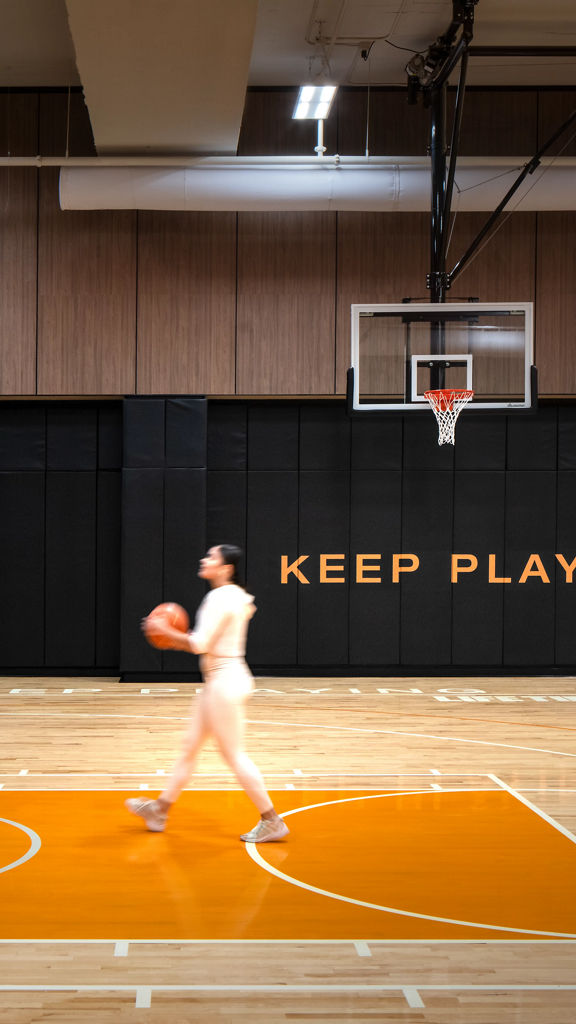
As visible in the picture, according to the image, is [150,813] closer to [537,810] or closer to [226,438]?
[537,810]

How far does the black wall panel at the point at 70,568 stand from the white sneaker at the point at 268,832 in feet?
24.3

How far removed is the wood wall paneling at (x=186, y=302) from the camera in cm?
1191

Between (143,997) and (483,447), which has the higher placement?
(483,447)

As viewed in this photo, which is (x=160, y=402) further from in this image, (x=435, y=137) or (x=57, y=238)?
(x=435, y=137)

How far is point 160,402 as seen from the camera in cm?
1201

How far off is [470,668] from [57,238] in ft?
25.1

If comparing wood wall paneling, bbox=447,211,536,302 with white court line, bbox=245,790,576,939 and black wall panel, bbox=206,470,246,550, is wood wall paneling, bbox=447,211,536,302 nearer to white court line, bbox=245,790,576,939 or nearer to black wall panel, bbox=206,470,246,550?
black wall panel, bbox=206,470,246,550

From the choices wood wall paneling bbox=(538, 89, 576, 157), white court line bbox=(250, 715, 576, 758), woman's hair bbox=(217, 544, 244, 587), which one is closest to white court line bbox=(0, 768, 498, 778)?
white court line bbox=(250, 715, 576, 758)

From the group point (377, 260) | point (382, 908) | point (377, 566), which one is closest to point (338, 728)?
point (377, 566)

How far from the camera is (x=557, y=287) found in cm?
1200

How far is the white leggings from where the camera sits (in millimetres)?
5203

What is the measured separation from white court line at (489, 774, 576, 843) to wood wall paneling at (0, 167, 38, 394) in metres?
7.80

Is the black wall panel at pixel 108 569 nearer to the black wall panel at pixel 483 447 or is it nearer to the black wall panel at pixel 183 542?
the black wall panel at pixel 183 542

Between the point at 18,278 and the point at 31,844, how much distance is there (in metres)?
8.34
